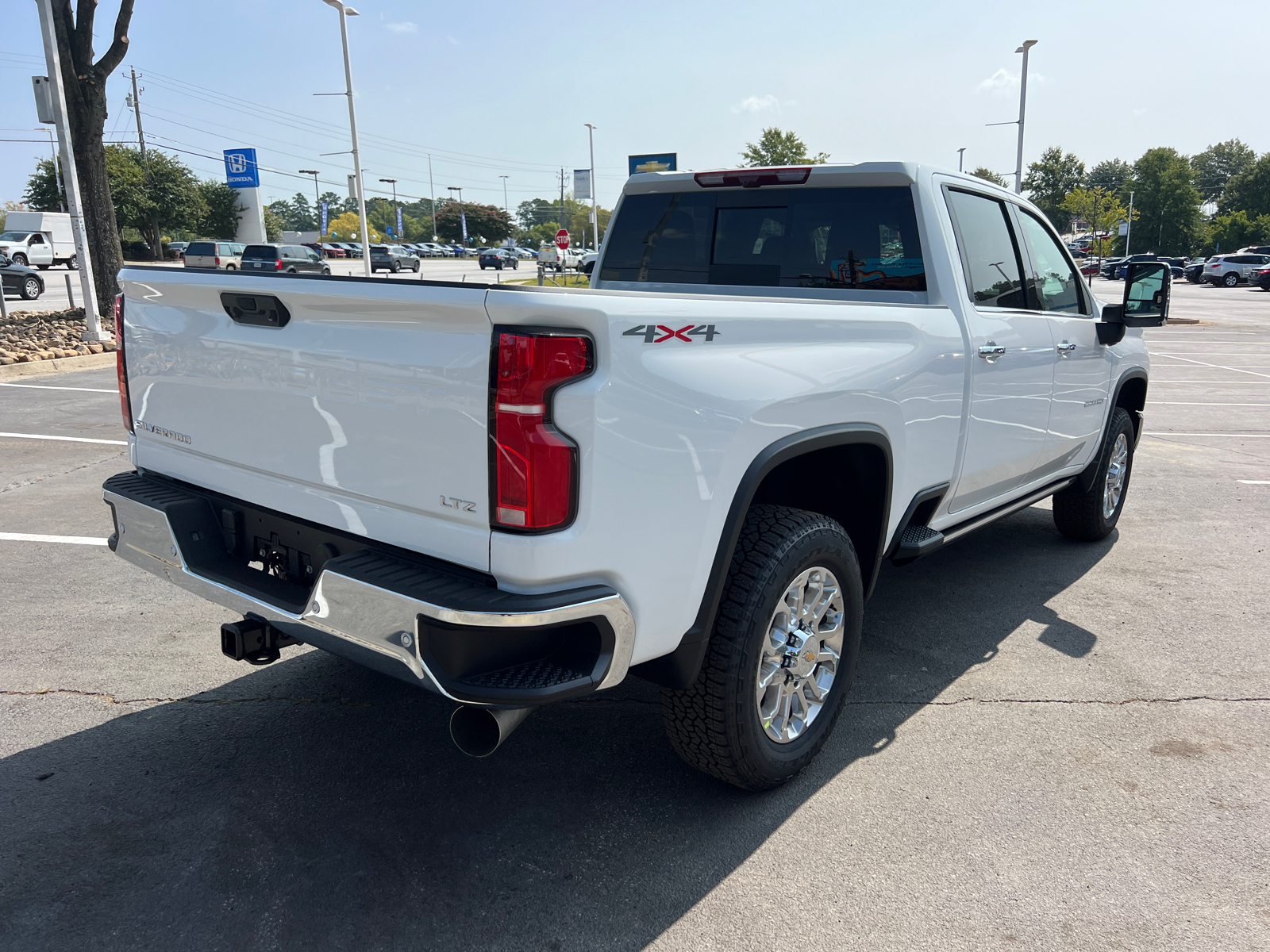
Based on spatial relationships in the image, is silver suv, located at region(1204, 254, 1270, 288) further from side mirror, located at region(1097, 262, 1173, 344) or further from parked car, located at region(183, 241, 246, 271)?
side mirror, located at region(1097, 262, 1173, 344)

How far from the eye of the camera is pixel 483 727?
2234 millimetres

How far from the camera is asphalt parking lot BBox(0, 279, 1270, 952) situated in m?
2.35

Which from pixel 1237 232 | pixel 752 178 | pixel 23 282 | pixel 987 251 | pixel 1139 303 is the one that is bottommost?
pixel 1139 303

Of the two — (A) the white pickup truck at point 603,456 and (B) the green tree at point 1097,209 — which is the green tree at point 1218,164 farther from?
(A) the white pickup truck at point 603,456

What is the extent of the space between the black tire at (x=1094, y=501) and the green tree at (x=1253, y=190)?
89191 millimetres

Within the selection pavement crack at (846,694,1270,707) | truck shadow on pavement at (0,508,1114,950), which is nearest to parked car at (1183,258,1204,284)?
pavement crack at (846,694,1270,707)

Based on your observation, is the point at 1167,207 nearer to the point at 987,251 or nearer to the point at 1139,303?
the point at 1139,303

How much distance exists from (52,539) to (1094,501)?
6.18 meters

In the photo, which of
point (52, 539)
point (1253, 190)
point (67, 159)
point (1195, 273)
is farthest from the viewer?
point (1253, 190)

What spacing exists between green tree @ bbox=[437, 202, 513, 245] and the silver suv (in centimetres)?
8073

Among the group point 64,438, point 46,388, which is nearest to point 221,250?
point 46,388

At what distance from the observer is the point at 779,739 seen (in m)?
2.88

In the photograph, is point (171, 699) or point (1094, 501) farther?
point (1094, 501)

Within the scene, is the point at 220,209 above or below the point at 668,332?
above
